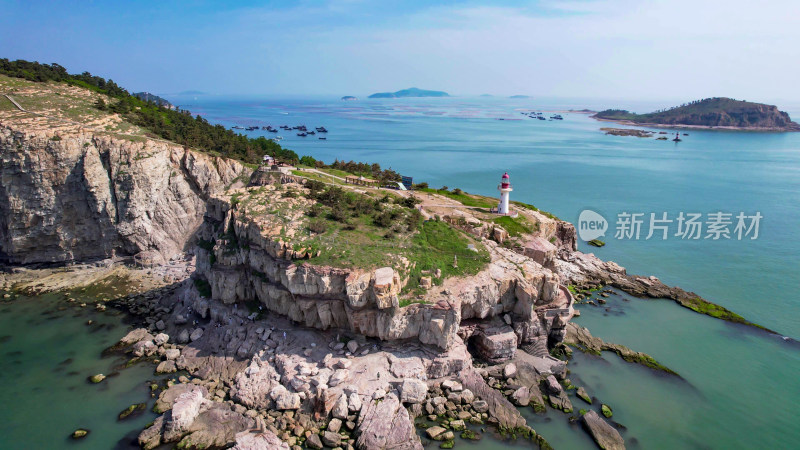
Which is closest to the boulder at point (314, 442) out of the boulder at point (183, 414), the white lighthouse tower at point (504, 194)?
the boulder at point (183, 414)

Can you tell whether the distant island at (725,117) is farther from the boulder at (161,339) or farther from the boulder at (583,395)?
the boulder at (161,339)

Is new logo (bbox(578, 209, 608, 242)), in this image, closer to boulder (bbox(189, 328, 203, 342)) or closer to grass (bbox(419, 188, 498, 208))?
grass (bbox(419, 188, 498, 208))

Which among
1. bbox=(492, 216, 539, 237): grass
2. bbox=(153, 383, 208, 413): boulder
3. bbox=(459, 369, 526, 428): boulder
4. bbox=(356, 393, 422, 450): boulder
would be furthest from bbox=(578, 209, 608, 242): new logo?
bbox=(153, 383, 208, 413): boulder

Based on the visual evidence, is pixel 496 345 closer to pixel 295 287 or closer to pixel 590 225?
pixel 295 287

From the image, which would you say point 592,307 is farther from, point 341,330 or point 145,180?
point 145,180

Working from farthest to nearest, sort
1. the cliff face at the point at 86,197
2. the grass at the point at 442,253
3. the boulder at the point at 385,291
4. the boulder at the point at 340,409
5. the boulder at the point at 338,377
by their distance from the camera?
the cliff face at the point at 86,197
the grass at the point at 442,253
the boulder at the point at 385,291
the boulder at the point at 338,377
the boulder at the point at 340,409
